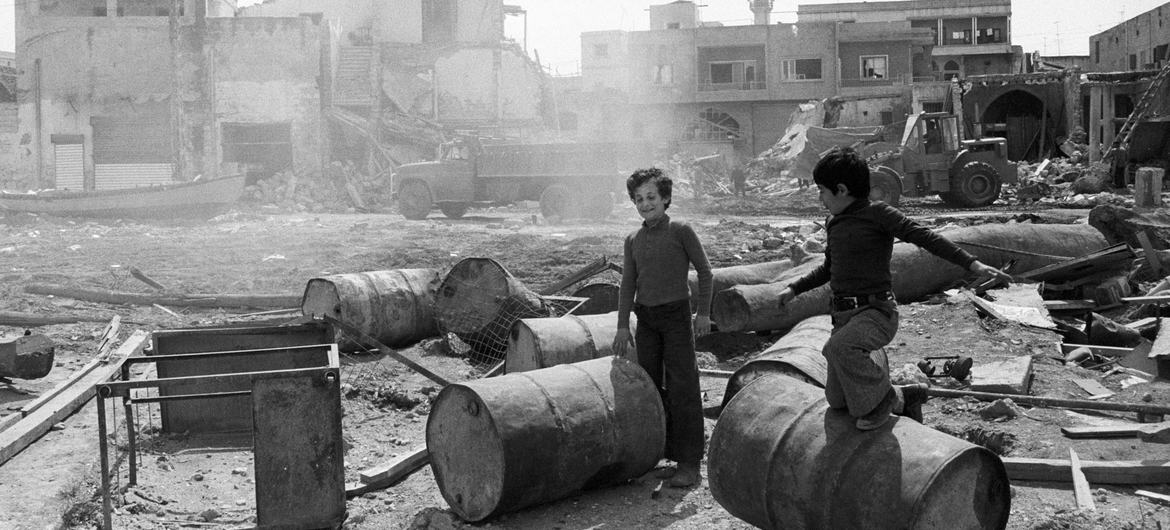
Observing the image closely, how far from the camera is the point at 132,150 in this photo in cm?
3203

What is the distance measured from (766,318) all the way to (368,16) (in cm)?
3602

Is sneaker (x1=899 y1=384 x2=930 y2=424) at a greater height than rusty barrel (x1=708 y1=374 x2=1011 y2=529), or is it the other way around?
sneaker (x1=899 y1=384 x2=930 y2=424)

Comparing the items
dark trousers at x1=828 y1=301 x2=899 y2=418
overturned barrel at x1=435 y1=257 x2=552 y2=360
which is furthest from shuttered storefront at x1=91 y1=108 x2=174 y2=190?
dark trousers at x1=828 y1=301 x2=899 y2=418

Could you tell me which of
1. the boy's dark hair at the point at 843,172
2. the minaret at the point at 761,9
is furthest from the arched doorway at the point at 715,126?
the boy's dark hair at the point at 843,172

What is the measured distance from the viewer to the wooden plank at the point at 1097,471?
185 inches

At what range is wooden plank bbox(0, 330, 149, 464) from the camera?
5.59 metres

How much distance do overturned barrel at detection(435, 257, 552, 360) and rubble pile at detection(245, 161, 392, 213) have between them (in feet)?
65.3

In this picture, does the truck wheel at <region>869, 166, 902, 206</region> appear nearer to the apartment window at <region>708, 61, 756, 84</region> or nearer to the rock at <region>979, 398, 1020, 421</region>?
the rock at <region>979, 398, 1020, 421</region>

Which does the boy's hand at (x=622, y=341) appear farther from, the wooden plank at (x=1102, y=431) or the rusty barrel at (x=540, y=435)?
the wooden plank at (x=1102, y=431)

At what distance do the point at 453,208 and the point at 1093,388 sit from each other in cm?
1806

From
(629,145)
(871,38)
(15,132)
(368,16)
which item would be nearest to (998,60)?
(871,38)

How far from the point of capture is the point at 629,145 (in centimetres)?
2247

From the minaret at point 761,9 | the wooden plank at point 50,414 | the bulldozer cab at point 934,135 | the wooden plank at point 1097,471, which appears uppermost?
the minaret at point 761,9

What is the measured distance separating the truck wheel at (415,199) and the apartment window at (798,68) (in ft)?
91.8
